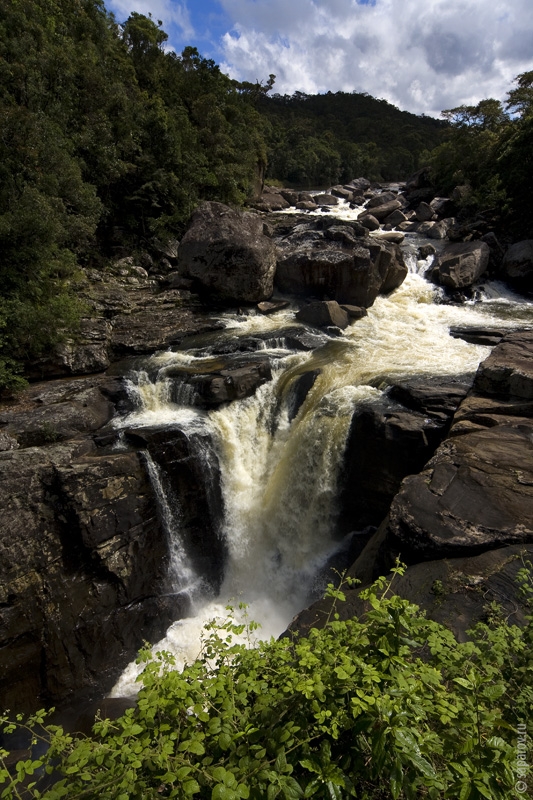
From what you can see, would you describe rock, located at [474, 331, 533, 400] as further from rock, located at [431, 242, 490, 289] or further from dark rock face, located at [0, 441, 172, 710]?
dark rock face, located at [0, 441, 172, 710]

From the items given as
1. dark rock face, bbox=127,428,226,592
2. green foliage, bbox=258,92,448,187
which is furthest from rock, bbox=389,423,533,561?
green foliage, bbox=258,92,448,187

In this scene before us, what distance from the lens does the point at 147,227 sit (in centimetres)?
2006

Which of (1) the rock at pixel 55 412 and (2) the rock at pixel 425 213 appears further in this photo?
(2) the rock at pixel 425 213

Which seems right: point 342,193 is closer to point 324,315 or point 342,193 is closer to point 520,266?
point 520,266

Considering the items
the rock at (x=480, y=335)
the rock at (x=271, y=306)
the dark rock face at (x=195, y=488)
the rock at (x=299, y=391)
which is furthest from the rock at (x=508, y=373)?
the rock at (x=271, y=306)

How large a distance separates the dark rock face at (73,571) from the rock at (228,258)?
9.34m

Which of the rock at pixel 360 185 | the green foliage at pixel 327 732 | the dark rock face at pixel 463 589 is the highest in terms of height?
the rock at pixel 360 185

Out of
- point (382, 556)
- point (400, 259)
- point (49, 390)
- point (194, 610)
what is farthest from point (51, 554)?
point (400, 259)

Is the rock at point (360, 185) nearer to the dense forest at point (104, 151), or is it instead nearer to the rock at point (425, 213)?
the dense forest at point (104, 151)

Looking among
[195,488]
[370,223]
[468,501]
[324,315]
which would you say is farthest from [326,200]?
[468,501]

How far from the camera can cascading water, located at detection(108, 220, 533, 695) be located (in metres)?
9.14

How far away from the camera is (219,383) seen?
34.7ft

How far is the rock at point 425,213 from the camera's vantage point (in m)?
25.2

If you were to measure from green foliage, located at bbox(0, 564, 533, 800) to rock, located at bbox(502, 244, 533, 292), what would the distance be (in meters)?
18.3
